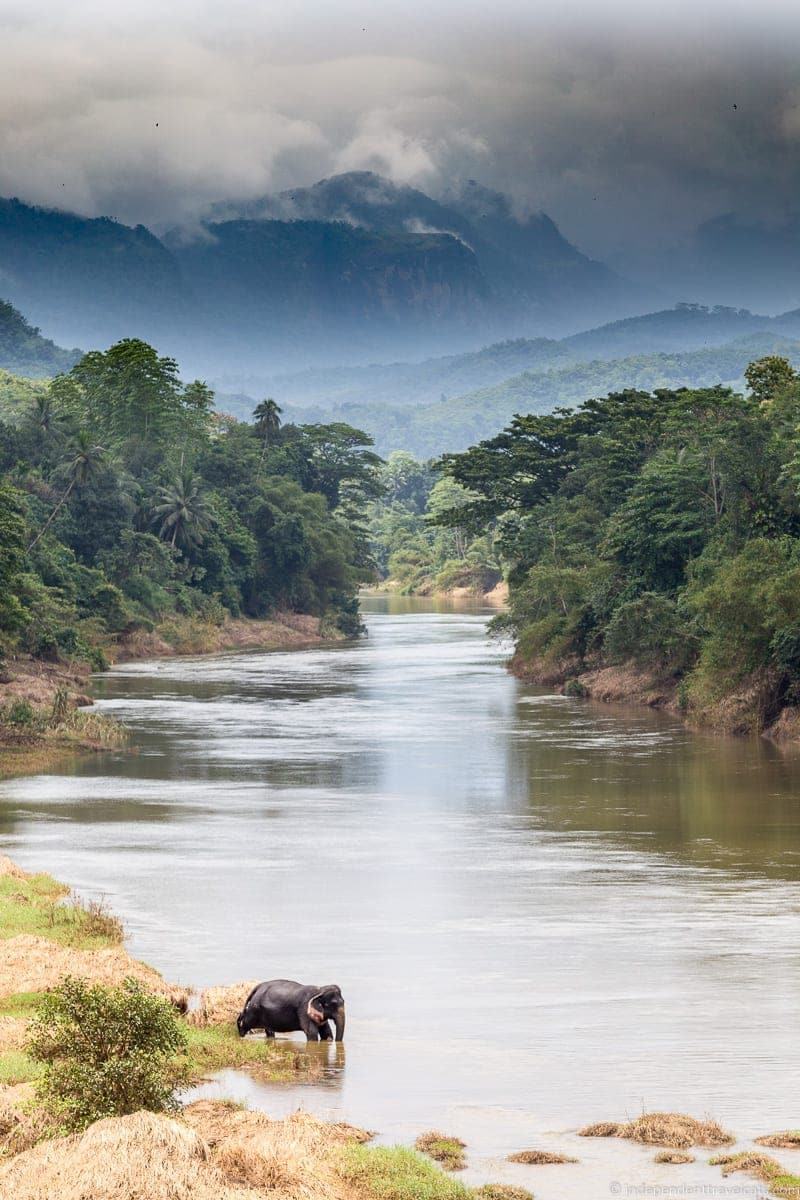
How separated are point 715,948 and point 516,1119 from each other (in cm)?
742

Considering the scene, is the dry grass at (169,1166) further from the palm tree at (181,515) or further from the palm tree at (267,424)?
the palm tree at (267,424)

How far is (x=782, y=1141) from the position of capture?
11547 millimetres

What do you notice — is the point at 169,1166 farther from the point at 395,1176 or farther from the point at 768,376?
the point at 768,376

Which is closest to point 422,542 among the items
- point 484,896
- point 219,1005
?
point 484,896

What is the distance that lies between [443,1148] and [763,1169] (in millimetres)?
2194

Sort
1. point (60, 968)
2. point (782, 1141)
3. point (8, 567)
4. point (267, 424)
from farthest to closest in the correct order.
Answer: point (267, 424) → point (8, 567) → point (60, 968) → point (782, 1141)

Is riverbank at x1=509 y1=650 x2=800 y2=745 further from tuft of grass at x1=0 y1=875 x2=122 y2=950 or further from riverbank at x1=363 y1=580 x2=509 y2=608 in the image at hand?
riverbank at x1=363 y1=580 x2=509 y2=608

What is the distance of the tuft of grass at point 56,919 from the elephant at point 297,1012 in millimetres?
3708

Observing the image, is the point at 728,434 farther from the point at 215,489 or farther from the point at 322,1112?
the point at 215,489

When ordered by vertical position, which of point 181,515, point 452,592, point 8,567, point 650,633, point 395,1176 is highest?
point 181,515

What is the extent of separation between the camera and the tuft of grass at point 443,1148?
11133 millimetres

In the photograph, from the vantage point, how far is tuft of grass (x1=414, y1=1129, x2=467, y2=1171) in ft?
36.5

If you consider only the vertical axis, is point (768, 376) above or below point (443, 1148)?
above

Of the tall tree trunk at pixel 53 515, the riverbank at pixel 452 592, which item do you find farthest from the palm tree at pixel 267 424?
the tall tree trunk at pixel 53 515
